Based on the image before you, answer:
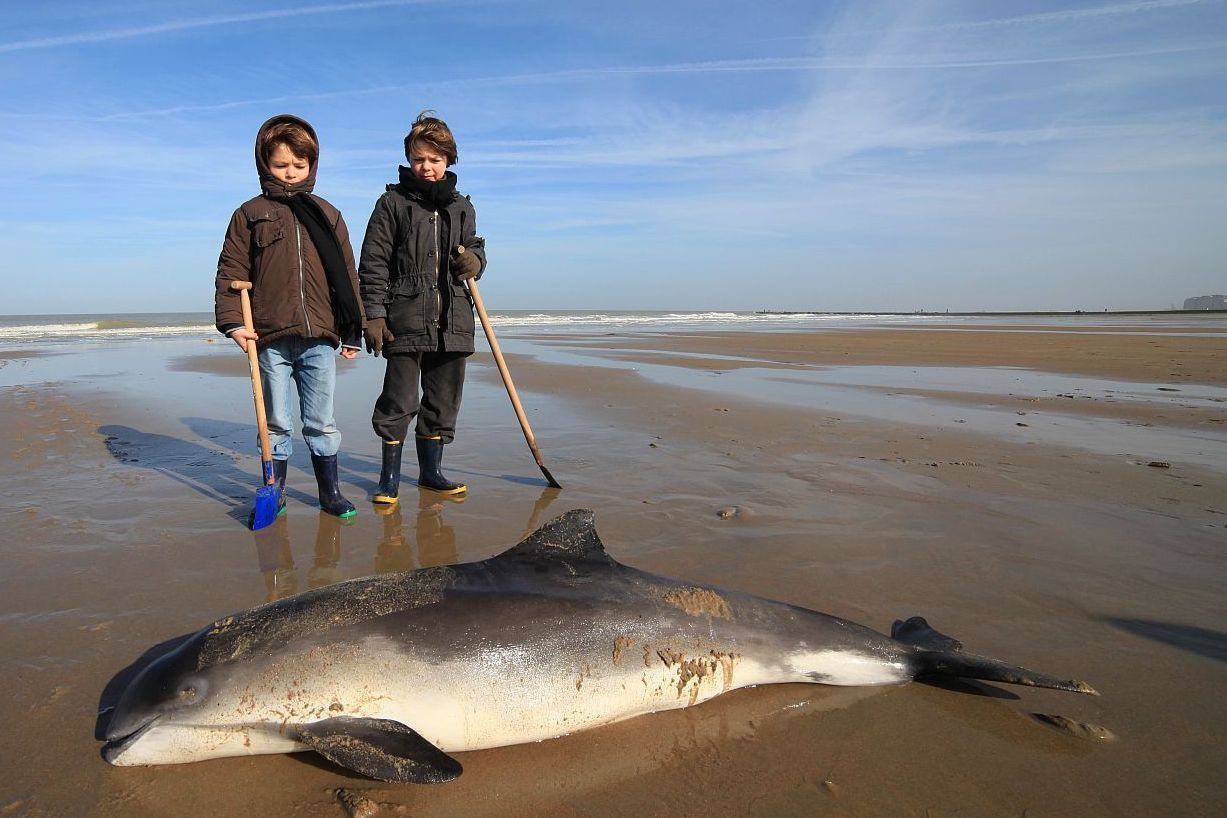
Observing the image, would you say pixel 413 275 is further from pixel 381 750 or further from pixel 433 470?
pixel 381 750

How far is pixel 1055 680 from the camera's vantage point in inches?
96.7

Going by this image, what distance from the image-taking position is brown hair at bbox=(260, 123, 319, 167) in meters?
4.52

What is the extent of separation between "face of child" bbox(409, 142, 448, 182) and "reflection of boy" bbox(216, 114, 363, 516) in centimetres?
65

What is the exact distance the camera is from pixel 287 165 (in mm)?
4625

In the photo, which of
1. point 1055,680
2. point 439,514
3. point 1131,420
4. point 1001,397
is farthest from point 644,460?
point 1001,397

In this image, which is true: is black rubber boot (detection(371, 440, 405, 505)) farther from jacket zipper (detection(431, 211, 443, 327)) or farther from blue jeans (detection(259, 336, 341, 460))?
jacket zipper (detection(431, 211, 443, 327))

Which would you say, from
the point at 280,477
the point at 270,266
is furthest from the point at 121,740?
the point at 270,266

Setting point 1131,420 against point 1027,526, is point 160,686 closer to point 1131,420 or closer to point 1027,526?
point 1027,526

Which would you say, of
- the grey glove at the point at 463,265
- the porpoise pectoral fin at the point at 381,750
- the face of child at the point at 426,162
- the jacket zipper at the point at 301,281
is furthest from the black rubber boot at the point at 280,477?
the porpoise pectoral fin at the point at 381,750

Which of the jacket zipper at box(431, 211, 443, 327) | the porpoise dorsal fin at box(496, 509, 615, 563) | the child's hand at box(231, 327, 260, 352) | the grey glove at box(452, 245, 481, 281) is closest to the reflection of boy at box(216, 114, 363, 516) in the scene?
the child's hand at box(231, 327, 260, 352)

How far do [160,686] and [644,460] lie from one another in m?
4.44

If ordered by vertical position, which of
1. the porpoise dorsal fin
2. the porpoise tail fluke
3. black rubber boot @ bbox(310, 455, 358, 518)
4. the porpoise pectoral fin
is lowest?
the porpoise pectoral fin

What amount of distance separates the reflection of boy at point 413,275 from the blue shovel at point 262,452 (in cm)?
73

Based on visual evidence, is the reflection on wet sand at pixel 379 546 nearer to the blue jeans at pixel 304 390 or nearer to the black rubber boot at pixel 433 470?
the black rubber boot at pixel 433 470
